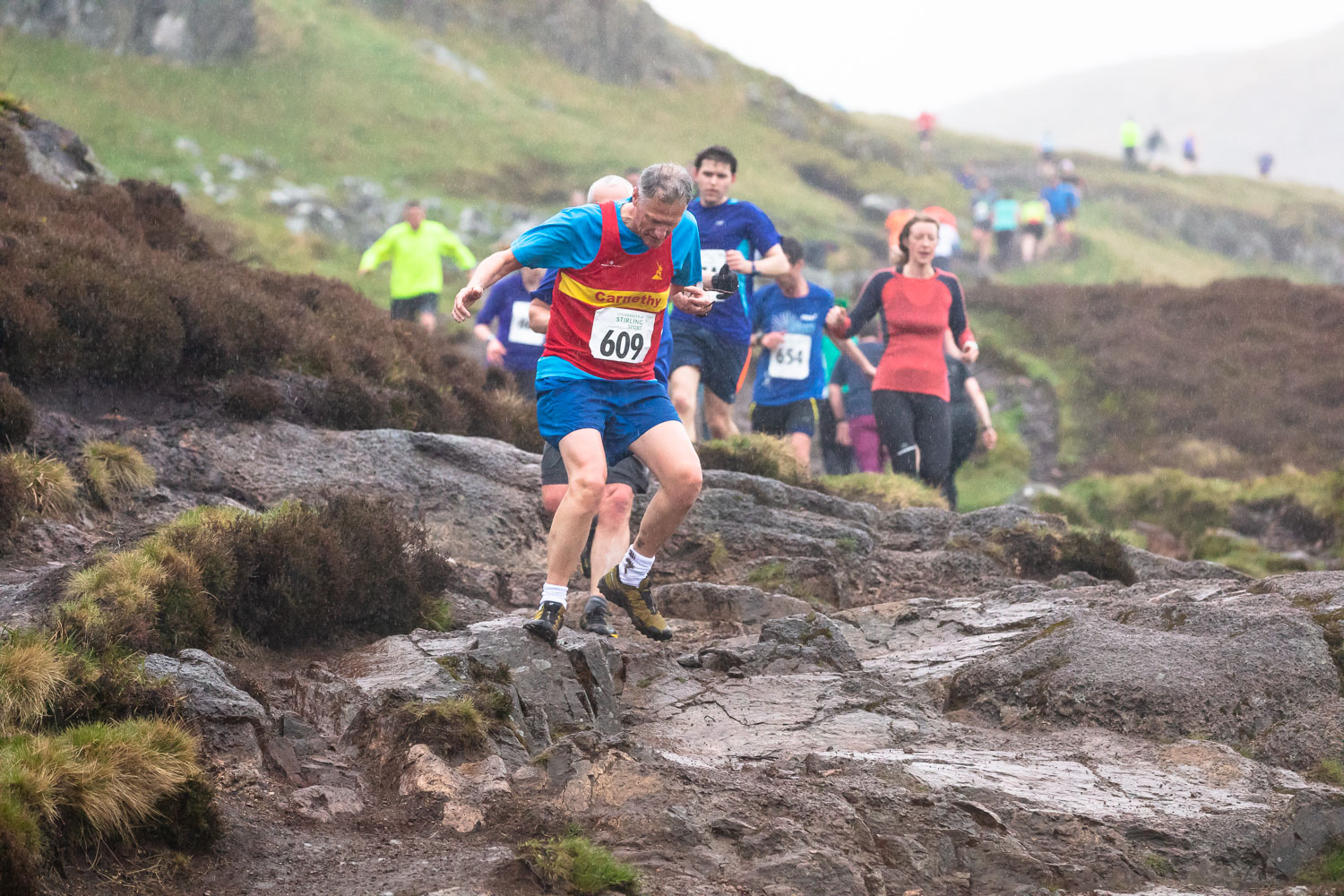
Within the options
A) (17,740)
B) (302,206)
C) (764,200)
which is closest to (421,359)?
(17,740)

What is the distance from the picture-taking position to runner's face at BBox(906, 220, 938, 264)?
9.69 m

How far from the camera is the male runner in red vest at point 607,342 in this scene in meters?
5.79

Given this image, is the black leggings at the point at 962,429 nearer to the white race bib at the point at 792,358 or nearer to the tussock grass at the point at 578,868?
the white race bib at the point at 792,358

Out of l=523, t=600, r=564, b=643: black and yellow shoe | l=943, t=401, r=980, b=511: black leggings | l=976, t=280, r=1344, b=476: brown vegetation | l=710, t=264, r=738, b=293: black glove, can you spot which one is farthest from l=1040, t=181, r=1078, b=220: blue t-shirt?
l=523, t=600, r=564, b=643: black and yellow shoe

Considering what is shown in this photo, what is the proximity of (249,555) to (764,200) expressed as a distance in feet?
103

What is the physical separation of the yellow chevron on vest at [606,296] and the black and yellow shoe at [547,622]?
141 centimetres

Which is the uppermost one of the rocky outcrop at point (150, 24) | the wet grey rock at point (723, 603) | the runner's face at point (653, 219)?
the rocky outcrop at point (150, 24)

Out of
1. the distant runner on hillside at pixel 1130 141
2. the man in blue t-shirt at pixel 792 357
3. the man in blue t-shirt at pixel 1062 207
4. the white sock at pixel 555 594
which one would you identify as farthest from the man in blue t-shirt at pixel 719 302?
the distant runner on hillside at pixel 1130 141

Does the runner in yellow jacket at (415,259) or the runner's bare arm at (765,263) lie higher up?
the runner's bare arm at (765,263)

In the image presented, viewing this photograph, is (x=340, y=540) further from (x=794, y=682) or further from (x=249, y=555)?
(x=794, y=682)

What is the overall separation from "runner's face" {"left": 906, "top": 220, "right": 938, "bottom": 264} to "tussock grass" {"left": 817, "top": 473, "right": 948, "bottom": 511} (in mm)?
2100

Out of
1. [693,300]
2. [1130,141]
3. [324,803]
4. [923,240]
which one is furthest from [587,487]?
[1130,141]

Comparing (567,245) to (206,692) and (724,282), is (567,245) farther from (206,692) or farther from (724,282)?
(206,692)

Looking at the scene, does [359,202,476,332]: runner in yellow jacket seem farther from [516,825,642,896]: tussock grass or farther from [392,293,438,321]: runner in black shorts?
[516,825,642,896]: tussock grass
